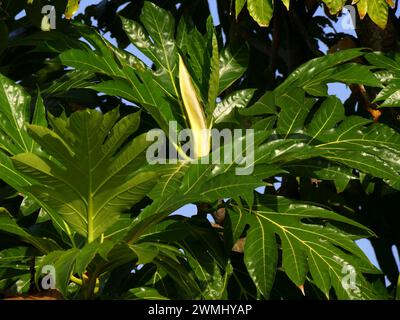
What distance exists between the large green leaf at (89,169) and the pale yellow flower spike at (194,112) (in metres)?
0.54

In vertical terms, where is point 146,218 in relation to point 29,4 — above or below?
below

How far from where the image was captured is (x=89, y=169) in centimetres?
250

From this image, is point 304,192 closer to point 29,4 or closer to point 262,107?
point 262,107

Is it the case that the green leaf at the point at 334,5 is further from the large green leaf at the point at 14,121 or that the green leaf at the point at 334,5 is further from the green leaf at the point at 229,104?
the large green leaf at the point at 14,121

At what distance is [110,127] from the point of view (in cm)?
245

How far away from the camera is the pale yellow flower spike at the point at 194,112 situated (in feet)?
10.2

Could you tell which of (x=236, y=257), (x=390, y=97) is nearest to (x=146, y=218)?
(x=236, y=257)

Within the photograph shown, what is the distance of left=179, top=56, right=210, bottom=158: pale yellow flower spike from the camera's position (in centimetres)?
312

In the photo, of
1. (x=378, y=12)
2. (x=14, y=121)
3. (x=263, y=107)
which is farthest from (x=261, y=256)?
(x=378, y=12)

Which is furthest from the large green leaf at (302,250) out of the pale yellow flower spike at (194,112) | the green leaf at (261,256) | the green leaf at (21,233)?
the green leaf at (21,233)

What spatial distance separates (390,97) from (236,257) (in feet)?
2.24

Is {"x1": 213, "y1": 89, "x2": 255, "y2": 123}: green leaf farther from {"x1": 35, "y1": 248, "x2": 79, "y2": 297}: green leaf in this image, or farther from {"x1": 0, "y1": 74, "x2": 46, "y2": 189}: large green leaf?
{"x1": 35, "y1": 248, "x2": 79, "y2": 297}: green leaf

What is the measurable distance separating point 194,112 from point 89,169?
745 millimetres

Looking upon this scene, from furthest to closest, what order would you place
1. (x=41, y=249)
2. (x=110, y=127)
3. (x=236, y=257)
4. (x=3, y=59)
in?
(x=3, y=59) → (x=236, y=257) → (x=41, y=249) → (x=110, y=127)
